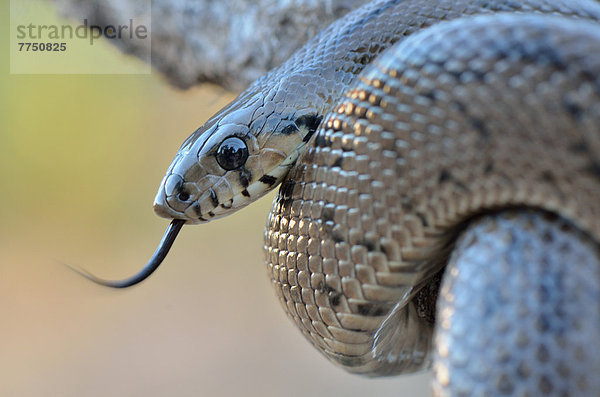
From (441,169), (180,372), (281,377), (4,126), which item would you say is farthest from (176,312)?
(441,169)

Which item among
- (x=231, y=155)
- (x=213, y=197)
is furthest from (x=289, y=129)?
(x=213, y=197)

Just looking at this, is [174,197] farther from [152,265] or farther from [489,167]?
[489,167]

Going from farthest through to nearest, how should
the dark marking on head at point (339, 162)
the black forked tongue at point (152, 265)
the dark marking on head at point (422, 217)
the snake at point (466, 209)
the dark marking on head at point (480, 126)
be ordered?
the black forked tongue at point (152, 265), the dark marking on head at point (339, 162), the dark marking on head at point (422, 217), the dark marking on head at point (480, 126), the snake at point (466, 209)

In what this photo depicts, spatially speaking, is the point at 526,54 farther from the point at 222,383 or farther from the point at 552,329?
the point at 222,383

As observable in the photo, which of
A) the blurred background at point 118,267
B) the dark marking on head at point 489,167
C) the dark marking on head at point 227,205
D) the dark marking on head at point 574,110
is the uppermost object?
the dark marking on head at point 574,110

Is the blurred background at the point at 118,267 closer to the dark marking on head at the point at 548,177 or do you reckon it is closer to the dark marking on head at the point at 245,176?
the dark marking on head at the point at 245,176

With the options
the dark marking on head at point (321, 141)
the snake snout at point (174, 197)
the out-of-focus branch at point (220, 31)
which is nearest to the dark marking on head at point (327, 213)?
the dark marking on head at point (321, 141)
